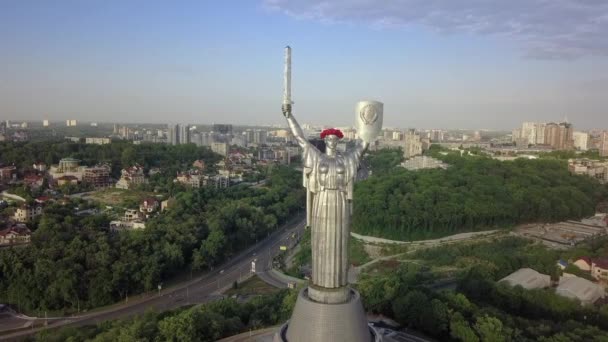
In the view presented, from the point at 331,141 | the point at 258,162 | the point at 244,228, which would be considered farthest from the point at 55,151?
the point at 331,141

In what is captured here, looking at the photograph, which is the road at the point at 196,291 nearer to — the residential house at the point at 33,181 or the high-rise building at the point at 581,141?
the residential house at the point at 33,181

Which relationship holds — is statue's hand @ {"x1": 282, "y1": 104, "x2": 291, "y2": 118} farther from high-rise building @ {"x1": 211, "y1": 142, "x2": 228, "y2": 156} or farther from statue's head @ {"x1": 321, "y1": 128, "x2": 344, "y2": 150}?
high-rise building @ {"x1": 211, "y1": 142, "x2": 228, "y2": 156}

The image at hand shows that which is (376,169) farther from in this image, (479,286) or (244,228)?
A: (479,286)

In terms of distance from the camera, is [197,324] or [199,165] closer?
[197,324]

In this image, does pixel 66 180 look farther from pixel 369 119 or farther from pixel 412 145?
pixel 412 145

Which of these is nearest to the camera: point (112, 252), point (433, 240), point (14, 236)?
point (112, 252)

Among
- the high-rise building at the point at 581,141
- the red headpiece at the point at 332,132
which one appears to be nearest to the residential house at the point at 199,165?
the red headpiece at the point at 332,132

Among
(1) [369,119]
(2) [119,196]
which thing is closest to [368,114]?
(1) [369,119]
